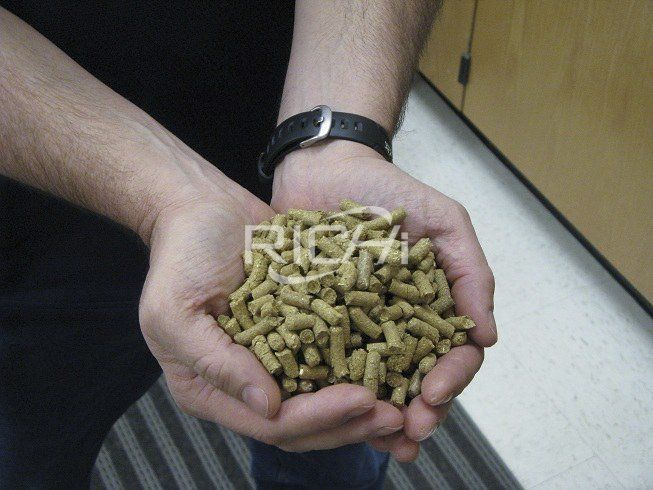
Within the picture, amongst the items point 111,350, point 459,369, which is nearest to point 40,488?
point 111,350

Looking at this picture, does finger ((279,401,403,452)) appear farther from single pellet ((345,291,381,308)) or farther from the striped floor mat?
the striped floor mat

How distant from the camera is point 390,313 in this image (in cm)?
85

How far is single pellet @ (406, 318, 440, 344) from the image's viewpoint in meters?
0.84

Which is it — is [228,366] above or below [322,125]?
below

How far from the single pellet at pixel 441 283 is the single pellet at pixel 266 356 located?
0.74ft

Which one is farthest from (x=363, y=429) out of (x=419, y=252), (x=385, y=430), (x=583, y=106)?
(x=583, y=106)

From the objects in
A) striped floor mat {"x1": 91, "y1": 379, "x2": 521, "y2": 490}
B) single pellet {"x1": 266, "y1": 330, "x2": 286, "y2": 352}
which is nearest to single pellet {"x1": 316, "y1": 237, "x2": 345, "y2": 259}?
single pellet {"x1": 266, "y1": 330, "x2": 286, "y2": 352}

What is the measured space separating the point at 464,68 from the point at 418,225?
4.10ft

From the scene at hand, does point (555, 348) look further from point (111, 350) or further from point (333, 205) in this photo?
point (111, 350)

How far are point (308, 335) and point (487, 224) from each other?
1.21 m

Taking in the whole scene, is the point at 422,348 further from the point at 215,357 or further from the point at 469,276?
the point at 215,357

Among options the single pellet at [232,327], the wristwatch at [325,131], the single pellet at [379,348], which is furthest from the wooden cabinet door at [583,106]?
the single pellet at [232,327]

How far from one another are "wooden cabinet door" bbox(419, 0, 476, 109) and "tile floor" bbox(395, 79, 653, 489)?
290 mm

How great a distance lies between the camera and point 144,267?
1084 millimetres
